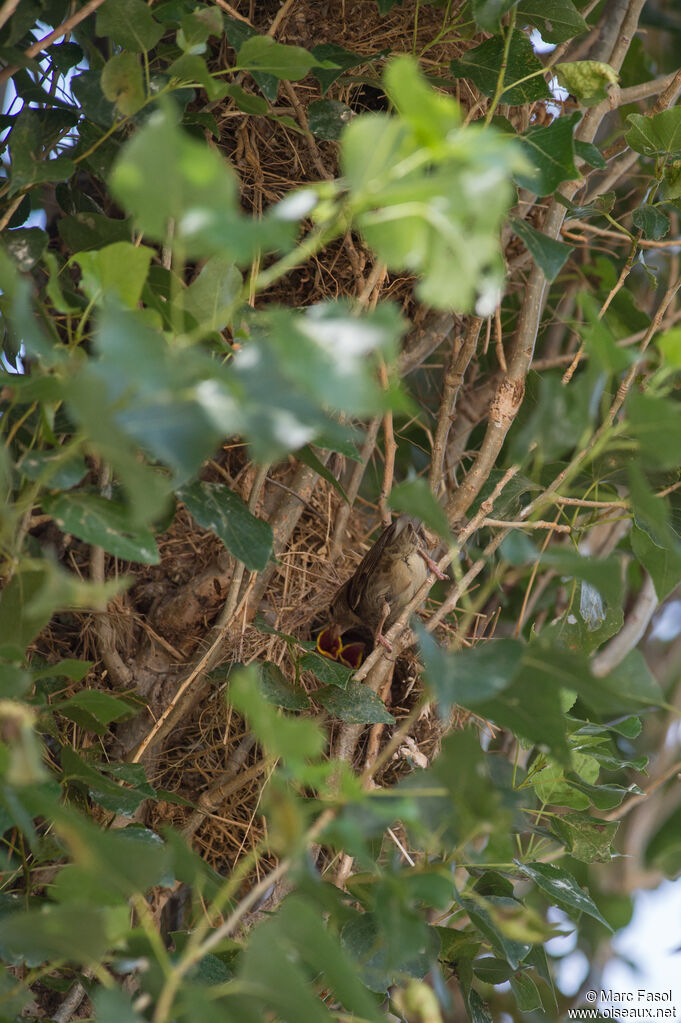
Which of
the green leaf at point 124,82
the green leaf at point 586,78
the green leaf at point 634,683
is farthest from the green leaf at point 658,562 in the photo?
the green leaf at point 124,82

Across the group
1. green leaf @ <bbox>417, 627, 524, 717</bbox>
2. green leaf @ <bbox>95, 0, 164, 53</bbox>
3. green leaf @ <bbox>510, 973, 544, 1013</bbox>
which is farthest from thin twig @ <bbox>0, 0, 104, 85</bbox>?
green leaf @ <bbox>510, 973, 544, 1013</bbox>

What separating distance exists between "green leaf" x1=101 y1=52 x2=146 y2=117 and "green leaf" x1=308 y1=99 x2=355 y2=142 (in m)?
0.34

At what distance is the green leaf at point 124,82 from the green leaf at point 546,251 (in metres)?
0.40

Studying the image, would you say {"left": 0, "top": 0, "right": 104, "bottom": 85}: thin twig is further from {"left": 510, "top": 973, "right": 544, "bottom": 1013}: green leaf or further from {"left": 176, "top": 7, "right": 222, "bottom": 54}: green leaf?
{"left": 510, "top": 973, "right": 544, "bottom": 1013}: green leaf

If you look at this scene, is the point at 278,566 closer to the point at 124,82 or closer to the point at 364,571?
the point at 364,571

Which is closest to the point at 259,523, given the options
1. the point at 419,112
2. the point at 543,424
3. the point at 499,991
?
the point at 543,424

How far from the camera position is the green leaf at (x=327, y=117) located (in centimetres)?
125

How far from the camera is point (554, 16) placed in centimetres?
110

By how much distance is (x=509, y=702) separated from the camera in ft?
2.23

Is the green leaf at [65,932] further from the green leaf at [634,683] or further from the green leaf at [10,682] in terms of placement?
the green leaf at [634,683]

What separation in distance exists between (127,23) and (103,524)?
0.57 meters

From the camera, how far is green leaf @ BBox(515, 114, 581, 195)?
888 millimetres

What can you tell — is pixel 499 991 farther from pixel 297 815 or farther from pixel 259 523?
pixel 297 815

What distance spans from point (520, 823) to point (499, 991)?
5.10 feet
